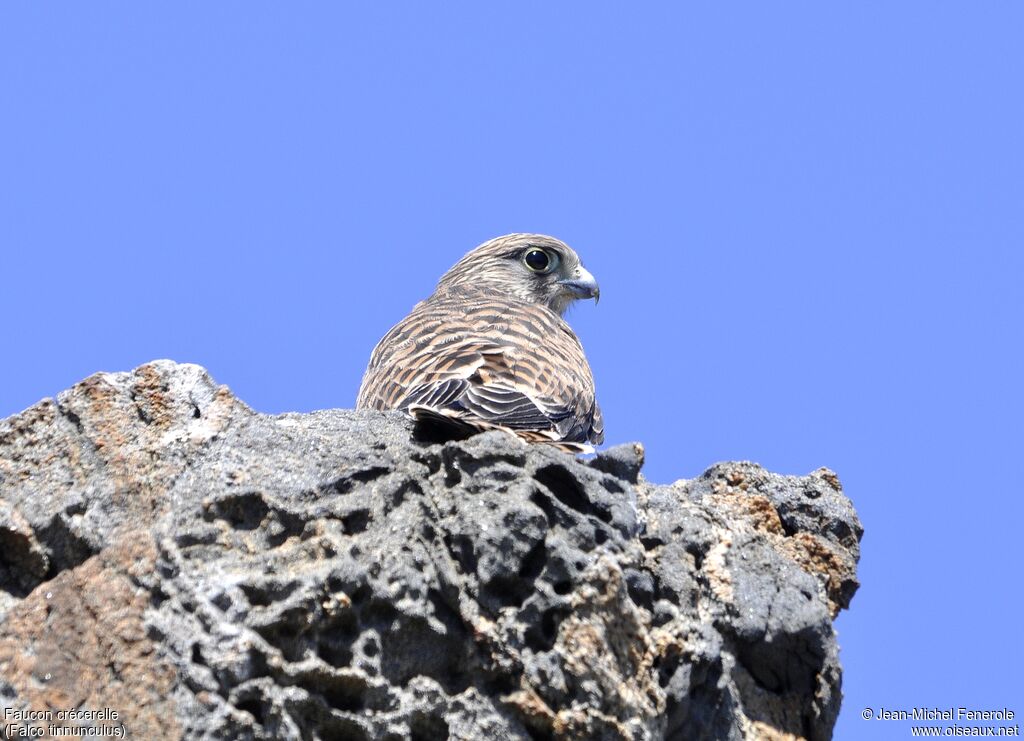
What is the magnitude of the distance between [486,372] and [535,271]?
3851mm

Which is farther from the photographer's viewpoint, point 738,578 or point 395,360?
point 395,360

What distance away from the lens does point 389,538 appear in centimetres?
380

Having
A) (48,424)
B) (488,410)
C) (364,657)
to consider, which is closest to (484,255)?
(488,410)

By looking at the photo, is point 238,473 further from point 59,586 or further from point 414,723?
point 414,723

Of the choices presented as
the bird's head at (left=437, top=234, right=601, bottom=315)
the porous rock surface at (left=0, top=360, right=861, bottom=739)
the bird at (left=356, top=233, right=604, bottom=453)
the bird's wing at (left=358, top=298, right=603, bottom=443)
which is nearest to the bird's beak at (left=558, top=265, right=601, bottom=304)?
the bird's head at (left=437, top=234, right=601, bottom=315)

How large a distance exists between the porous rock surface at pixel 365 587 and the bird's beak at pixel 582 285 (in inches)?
194

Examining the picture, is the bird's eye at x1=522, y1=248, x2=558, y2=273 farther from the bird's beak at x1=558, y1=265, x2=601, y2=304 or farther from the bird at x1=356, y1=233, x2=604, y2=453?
the bird at x1=356, y1=233, x2=604, y2=453

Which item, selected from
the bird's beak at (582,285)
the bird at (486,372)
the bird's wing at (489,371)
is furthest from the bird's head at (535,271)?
the bird's wing at (489,371)

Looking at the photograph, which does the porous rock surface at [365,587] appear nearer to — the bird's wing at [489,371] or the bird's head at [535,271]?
the bird's wing at [489,371]

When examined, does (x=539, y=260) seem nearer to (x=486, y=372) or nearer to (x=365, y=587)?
(x=486, y=372)

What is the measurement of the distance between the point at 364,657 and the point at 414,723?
20cm

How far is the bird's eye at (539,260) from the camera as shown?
376 inches

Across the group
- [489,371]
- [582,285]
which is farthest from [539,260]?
[489,371]

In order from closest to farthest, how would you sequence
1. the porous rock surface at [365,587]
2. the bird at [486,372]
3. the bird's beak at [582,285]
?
the porous rock surface at [365,587] → the bird at [486,372] → the bird's beak at [582,285]
